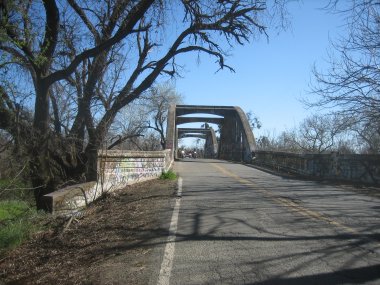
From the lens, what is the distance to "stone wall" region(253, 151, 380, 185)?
19.6m

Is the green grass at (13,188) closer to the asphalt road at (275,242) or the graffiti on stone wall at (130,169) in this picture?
the graffiti on stone wall at (130,169)

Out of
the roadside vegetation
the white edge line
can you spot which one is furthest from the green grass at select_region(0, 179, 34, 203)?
the white edge line

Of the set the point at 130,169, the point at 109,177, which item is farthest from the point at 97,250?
the point at 130,169

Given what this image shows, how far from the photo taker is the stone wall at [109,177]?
39.3ft

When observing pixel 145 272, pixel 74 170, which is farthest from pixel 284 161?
pixel 145 272

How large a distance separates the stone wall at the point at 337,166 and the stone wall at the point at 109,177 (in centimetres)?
756

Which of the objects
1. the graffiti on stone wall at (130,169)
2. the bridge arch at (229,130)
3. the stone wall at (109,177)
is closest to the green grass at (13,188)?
the stone wall at (109,177)

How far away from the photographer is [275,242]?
289 inches

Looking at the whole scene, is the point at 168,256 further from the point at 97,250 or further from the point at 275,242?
the point at 275,242

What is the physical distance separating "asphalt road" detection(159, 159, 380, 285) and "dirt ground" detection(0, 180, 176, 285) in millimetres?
399

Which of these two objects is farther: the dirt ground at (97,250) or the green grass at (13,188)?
the green grass at (13,188)

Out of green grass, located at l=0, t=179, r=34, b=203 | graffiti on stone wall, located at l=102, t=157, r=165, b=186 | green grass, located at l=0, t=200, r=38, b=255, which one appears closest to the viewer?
green grass, located at l=0, t=200, r=38, b=255

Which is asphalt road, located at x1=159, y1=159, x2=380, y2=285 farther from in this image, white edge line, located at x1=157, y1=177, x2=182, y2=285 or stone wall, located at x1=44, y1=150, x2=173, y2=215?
stone wall, located at x1=44, y1=150, x2=173, y2=215

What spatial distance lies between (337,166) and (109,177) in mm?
11043
